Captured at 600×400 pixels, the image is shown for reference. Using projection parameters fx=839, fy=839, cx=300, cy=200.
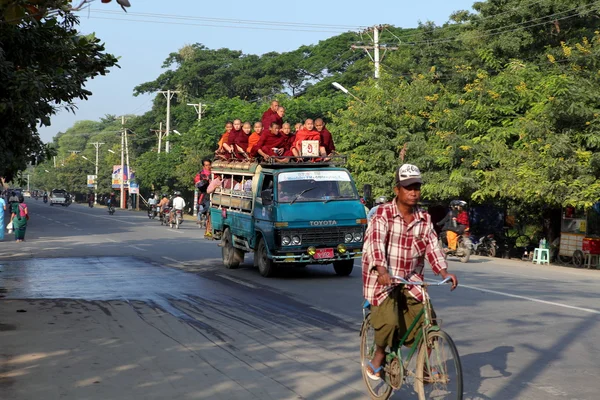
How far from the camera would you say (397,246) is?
Result: 6332 mm

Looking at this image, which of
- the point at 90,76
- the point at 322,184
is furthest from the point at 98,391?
the point at 322,184

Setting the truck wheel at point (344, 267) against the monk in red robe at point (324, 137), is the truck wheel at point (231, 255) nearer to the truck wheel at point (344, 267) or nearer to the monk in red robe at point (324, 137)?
the truck wheel at point (344, 267)

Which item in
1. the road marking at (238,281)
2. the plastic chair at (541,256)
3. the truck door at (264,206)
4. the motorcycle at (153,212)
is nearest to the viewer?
the road marking at (238,281)

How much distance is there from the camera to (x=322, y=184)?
1711 centimetres

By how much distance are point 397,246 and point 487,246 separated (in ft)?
81.4

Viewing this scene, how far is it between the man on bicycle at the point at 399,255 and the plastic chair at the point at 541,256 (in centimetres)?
2158

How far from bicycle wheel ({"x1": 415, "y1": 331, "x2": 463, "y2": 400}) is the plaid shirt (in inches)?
19.4

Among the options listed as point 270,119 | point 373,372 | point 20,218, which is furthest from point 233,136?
point 373,372

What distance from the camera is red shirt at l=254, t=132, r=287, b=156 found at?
730 inches

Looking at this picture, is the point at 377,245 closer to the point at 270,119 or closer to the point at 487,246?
the point at 270,119

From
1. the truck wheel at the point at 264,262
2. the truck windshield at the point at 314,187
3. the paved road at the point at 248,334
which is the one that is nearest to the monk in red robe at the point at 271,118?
the truck windshield at the point at 314,187

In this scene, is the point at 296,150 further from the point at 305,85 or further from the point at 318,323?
the point at 305,85

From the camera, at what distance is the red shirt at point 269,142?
18531 mm

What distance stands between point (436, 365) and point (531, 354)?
317 centimetres
